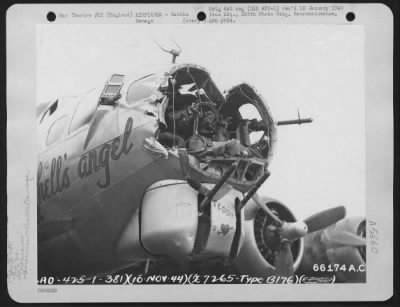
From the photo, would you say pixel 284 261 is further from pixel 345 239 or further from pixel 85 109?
pixel 85 109

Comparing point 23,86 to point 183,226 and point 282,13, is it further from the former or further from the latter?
point 282,13

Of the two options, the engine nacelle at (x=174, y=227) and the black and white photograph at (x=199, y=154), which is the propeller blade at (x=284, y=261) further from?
the engine nacelle at (x=174, y=227)

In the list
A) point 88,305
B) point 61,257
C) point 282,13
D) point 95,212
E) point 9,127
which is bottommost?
point 88,305

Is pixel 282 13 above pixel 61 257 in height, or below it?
above

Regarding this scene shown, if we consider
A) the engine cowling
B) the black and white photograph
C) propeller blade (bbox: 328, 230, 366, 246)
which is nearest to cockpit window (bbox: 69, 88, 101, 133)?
the black and white photograph

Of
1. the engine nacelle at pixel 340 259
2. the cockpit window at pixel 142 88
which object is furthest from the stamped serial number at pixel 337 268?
the cockpit window at pixel 142 88

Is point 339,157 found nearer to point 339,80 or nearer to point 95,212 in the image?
point 339,80

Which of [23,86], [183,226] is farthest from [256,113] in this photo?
[23,86]
